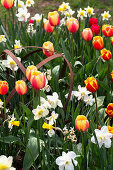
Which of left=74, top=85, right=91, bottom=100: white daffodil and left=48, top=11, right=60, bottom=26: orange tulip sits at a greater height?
left=48, top=11, right=60, bottom=26: orange tulip

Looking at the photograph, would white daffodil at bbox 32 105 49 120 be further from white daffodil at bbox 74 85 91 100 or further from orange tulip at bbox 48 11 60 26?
orange tulip at bbox 48 11 60 26

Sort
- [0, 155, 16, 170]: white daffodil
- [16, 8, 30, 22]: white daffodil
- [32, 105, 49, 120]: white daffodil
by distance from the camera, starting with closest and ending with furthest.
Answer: [0, 155, 16, 170]: white daffodil < [32, 105, 49, 120]: white daffodil < [16, 8, 30, 22]: white daffodil

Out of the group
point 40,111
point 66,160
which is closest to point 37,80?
point 40,111

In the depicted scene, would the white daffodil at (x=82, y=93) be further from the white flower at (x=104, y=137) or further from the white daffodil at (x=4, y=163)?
the white daffodil at (x=4, y=163)

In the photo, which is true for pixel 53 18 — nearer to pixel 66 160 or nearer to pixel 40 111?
pixel 40 111

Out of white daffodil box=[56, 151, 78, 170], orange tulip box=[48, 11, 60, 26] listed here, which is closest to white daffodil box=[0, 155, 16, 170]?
white daffodil box=[56, 151, 78, 170]

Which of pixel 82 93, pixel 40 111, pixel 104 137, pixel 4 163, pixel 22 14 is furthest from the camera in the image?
pixel 22 14

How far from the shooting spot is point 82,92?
5.42 ft

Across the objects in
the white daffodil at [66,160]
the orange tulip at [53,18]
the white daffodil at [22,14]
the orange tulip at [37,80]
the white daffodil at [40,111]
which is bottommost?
the white daffodil at [66,160]

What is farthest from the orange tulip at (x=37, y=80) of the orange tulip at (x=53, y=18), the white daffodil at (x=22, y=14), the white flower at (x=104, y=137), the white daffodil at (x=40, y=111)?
the white daffodil at (x=22, y=14)

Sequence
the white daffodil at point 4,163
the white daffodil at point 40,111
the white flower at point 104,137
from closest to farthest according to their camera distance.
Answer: the white daffodil at point 4,163 → the white flower at point 104,137 → the white daffodil at point 40,111

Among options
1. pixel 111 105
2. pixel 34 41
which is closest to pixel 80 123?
pixel 111 105

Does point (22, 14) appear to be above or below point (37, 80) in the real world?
above

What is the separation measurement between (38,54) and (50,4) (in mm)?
3250
